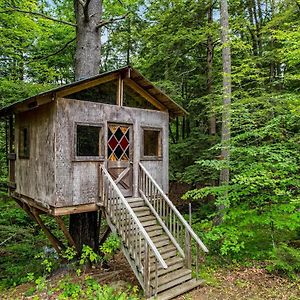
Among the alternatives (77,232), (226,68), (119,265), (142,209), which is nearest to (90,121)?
(142,209)

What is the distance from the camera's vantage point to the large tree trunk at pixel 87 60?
24.6 feet

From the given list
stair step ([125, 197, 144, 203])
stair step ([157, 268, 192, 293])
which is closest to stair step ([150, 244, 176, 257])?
stair step ([157, 268, 192, 293])

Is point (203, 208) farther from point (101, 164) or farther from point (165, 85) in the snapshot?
point (101, 164)

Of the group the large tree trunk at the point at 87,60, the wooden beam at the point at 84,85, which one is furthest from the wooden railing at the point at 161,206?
the wooden beam at the point at 84,85

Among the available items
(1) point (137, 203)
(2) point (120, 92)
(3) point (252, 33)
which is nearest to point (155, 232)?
(1) point (137, 203)

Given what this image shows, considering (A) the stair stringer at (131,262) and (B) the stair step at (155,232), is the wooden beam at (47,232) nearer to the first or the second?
(A) the stair stringer at (131,262)

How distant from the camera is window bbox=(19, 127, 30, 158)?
723 centimetres

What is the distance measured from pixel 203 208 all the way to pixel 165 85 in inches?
208

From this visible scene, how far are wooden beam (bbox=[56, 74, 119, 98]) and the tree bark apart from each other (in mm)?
1094

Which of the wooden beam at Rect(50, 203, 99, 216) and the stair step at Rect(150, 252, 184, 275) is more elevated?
the wooden beam at Rect(50, 203, 99, 216)

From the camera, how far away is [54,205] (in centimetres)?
595

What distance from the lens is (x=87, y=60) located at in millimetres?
7715

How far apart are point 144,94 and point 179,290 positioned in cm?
458

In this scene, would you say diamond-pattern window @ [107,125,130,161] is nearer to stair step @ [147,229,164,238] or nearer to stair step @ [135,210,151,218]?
stair step @ [135,210,151,218]
